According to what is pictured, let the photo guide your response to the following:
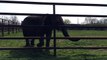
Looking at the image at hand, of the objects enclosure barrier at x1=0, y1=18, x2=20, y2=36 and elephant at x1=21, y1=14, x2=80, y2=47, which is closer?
enclosure barrier at x1=0, y1=18, x2=20, y2=36

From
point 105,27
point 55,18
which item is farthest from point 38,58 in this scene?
point 105,27

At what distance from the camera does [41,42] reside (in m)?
9.89

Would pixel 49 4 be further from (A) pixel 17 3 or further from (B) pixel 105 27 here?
(B) pixel 105 27

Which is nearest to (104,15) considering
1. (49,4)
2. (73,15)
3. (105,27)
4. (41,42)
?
(105,27)

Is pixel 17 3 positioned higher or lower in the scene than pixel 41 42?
higher

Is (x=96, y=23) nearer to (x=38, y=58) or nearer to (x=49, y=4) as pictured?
(x=49, y=4)

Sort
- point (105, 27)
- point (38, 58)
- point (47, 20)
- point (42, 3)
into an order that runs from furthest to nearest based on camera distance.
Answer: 1. point (47, 20)
2. point (105, 27)
3. point (42, 3)
4. point (38, 58)

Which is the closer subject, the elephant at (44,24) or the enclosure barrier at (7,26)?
the enclosure barrier at (7,26)

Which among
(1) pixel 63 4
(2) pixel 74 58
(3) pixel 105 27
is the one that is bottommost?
(2) pixel 74 58

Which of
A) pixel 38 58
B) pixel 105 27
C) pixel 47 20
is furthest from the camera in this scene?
pixel 47 20

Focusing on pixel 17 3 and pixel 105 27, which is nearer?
pixel 17 3

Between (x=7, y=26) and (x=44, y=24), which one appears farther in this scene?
(x=44, y=24)

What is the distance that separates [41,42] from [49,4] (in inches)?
67.1

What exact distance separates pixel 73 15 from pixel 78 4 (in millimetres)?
349
